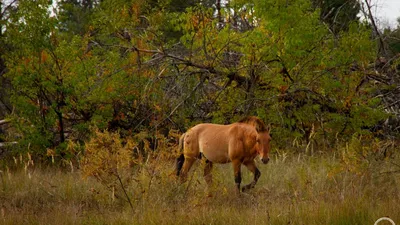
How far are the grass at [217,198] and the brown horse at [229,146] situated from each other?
239 millimetres

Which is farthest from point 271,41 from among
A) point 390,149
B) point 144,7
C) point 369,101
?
point 144,7

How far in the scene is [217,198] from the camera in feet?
27.3

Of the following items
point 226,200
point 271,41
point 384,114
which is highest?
point 271,41

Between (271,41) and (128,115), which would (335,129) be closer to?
(271,41)

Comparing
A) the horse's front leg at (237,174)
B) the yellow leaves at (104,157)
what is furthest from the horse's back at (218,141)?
the yellow leaves at (104,157)

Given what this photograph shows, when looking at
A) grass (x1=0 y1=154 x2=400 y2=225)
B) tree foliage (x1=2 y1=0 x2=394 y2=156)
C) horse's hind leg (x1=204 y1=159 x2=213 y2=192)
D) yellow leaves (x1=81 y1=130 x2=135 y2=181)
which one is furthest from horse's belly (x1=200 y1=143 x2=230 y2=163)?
tree foliage (x1=2 y1=0 x2=394 y2=156)

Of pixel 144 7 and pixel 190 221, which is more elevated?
pixel 144 7

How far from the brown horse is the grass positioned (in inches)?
9.4

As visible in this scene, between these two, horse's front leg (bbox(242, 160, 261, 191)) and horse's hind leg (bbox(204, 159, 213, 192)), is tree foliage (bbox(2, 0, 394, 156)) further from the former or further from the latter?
horse's front leg (bbox(242, 160, 261, 191))

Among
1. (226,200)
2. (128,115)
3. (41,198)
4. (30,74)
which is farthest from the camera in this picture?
(128,115)

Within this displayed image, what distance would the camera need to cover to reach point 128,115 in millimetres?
13344

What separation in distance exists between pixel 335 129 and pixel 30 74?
613cm

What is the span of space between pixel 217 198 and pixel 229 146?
87 cm

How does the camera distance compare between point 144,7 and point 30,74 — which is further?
point 144,7
